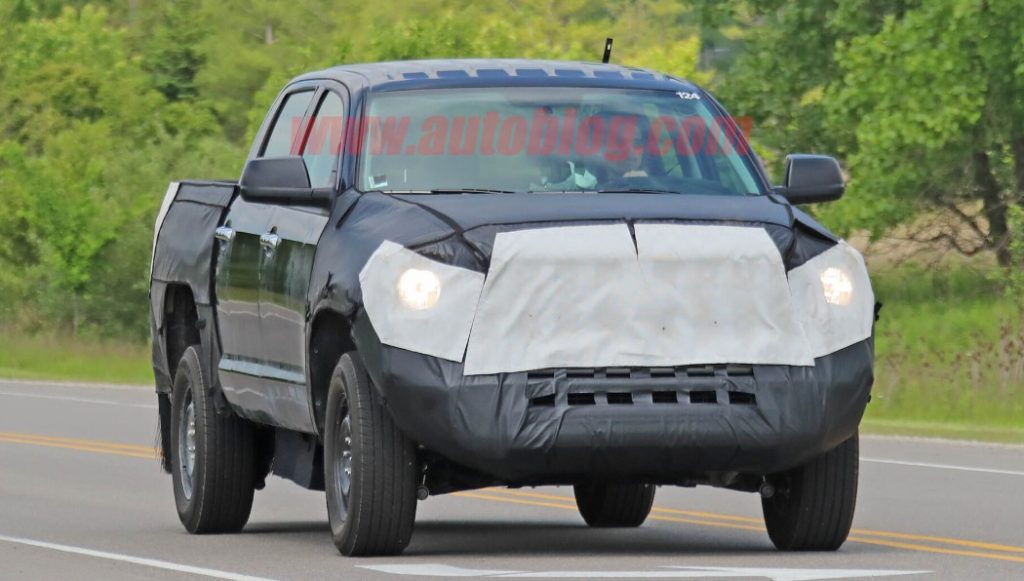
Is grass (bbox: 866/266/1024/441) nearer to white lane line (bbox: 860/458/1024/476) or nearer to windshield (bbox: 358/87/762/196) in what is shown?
white lane line (bbox: 860/458/1024/476)

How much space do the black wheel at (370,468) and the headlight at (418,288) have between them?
16.8 inches

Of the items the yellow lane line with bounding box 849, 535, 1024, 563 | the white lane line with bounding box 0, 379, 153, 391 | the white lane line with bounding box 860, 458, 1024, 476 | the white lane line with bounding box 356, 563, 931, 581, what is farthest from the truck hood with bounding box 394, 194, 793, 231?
the white lane line with bounding box 0, 379, 153, 391

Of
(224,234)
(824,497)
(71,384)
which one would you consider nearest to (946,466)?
(224,234)

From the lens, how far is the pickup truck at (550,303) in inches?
363

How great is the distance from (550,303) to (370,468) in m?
0.95

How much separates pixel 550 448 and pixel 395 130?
2.07 m

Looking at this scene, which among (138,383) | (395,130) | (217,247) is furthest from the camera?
(138,383)

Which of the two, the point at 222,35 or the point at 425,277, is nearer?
the point at 425,277

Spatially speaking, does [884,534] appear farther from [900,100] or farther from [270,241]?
[900,100]

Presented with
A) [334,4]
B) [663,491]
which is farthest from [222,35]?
[663,491]

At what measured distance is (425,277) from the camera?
927 centimetres

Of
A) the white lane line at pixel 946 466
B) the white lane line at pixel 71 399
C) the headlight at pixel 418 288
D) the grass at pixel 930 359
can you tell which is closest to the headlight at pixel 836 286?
the headlight at pixel 418 288

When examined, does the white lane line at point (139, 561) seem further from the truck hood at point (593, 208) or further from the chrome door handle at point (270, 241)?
the truck hood at point (593, 208)

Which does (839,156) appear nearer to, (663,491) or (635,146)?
(663,491)
